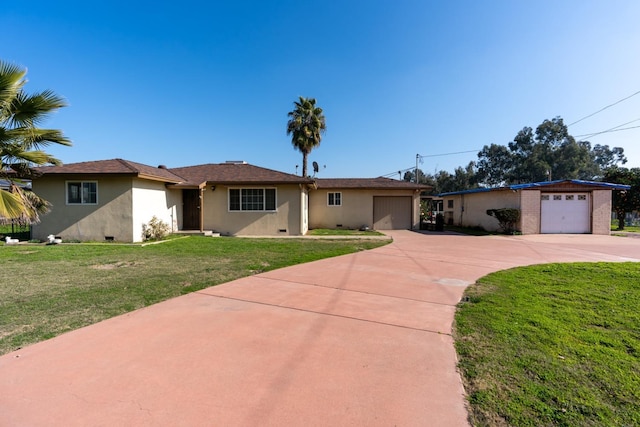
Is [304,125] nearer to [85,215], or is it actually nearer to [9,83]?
[85,215]

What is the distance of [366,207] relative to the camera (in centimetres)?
2006

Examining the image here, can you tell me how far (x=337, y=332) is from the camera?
385 cm

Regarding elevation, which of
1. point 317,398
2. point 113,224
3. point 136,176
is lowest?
point 317,398

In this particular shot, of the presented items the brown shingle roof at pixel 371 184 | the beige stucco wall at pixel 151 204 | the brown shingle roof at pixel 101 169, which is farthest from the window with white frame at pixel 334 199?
the brown shingle roof at pixel 101 169

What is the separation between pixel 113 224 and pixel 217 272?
8414 millimetres

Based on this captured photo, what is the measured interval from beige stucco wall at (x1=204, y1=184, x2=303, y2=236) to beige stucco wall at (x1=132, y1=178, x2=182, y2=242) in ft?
5.05

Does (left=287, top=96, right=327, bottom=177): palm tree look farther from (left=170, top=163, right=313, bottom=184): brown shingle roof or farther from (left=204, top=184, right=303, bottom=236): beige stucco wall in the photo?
(left=204, top=184, right=303, bottom=236): beige stucco wall

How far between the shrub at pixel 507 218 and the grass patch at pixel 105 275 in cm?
941

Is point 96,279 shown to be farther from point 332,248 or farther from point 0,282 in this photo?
point 332,248

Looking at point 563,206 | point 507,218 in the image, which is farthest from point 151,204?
point 563,206

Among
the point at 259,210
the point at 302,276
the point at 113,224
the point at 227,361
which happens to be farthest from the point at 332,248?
the point at 113,224

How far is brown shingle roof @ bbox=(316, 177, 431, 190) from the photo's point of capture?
19.4 m

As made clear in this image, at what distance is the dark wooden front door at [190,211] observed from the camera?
16.4 metres

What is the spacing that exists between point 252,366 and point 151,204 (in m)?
13.0
